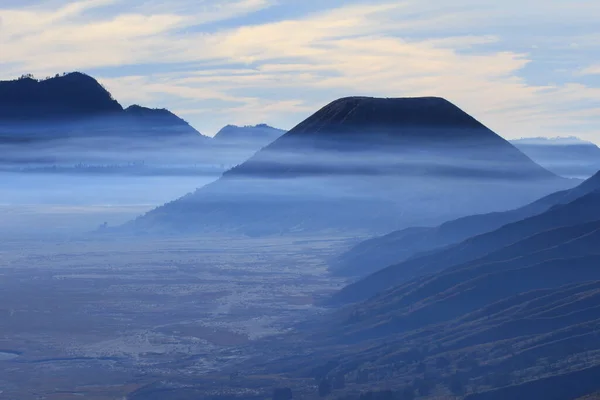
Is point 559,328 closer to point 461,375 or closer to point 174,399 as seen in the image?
point 461,375

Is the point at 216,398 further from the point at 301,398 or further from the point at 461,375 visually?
the point at 461,375

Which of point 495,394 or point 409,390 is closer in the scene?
point 495,394

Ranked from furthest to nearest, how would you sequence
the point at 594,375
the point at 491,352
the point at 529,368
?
the point at 491,352, the point at 529,368, the point at 594,375

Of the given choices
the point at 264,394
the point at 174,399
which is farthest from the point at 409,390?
the point at 174,399

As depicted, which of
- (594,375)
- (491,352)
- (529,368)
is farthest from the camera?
(491,352)

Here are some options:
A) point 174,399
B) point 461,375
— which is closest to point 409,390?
point 461,375

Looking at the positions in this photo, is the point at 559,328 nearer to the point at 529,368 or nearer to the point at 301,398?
the point at 529,368

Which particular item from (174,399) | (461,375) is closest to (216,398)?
(174,399)

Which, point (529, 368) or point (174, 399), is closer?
point (529, 368)
